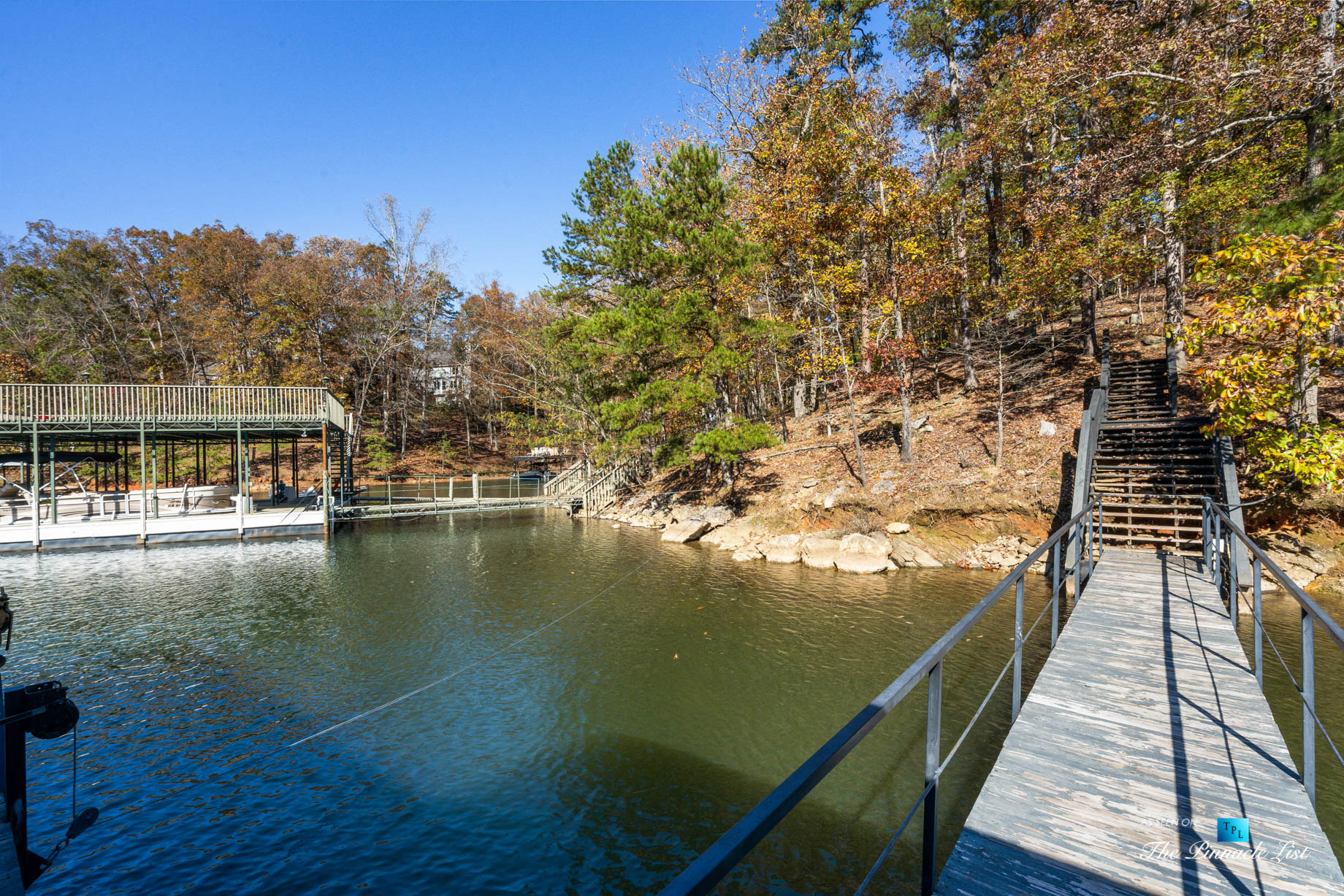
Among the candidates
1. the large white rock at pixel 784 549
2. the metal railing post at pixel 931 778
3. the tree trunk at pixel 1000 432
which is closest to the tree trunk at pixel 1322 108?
the tree trunk at pixel 1000 432

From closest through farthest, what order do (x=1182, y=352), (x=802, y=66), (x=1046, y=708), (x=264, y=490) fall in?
(x=1046, y=708) < (x=1182, y=352) < (x=802, y=66) < (x=264, y=490)

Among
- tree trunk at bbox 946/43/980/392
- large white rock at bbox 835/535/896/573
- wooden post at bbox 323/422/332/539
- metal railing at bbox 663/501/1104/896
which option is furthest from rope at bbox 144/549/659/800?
tree trunk at bbox 946/43/980/392

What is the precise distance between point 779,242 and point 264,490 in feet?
107

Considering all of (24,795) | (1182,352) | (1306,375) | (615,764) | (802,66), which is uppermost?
(802,66)

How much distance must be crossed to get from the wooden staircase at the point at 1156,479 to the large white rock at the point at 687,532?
1100 centimetres

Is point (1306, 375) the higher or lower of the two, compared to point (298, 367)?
lower

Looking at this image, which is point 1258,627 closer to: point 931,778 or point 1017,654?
point 1017,654

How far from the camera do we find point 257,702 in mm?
8477

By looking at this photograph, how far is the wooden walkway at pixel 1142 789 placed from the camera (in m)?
2.92

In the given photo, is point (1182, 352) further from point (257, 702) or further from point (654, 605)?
point (257, 702)

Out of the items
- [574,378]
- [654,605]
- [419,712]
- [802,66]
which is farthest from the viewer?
[574,378]

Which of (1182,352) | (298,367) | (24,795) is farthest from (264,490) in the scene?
(1182,352)

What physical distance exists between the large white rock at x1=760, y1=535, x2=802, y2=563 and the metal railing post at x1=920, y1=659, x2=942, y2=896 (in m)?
14.0

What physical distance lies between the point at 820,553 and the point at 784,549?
1.14 metres
